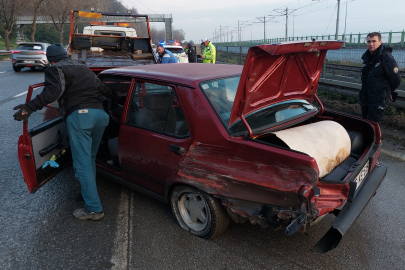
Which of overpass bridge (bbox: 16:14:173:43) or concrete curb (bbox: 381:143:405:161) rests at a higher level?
overpass bridge (bbox: 16:14:173:43)

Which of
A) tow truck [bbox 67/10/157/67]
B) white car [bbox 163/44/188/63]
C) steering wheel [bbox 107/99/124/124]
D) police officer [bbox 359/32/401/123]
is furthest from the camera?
white car [bbox 163/44/188/63]

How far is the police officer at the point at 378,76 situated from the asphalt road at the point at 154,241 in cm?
145

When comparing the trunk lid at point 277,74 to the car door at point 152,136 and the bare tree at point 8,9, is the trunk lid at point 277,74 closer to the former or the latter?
the car door at point 152,136

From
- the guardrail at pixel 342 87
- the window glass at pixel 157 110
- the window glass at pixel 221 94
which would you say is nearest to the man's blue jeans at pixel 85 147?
the window glass at pixel 157 110

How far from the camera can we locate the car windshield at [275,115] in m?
2.87

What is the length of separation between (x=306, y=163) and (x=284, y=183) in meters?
0.22

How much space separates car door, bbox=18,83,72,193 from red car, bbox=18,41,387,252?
0.01m

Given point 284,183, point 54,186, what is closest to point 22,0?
point 54,186

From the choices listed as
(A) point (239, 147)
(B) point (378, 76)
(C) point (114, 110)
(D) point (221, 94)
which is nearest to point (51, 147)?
(C) point (114, 110)

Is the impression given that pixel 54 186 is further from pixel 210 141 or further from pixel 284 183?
pixel 284 183

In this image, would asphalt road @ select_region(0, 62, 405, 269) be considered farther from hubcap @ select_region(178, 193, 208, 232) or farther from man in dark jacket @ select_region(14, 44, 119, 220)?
man in dark jacket @ select_region(14, 44, 119, 220)

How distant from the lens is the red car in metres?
2.42

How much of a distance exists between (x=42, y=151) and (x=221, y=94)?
192 cm

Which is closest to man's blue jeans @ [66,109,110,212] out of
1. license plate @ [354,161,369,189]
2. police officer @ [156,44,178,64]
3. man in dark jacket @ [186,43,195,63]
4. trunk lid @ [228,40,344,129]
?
trunk lid @ [228,40,344,129]
